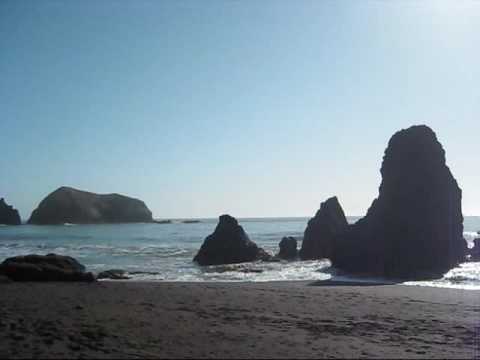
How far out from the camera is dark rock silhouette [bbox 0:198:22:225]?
17612 centimetres

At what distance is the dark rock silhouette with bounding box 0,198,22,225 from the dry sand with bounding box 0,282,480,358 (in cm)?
17613

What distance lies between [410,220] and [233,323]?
1050 inches

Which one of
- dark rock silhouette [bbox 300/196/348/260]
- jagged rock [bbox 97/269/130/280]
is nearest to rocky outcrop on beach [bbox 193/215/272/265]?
dark rock silhouette [bbox 300/196/348/260]

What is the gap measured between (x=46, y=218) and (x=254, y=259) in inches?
6536

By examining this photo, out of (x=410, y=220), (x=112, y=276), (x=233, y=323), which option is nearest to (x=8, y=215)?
(x=112, y=276)

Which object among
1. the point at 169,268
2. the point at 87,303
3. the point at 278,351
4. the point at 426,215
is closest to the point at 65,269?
the point at 87,303

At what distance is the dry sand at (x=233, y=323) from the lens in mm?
9633

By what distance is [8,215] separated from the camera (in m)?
177

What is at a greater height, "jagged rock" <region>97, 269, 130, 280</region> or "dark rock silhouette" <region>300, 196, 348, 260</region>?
"dark rock silhouette" <region>300, 196, 348, 260</region>

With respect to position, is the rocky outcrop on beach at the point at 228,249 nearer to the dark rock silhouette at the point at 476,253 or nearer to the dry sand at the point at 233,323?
the dark rock silhouette at the point at 476,253

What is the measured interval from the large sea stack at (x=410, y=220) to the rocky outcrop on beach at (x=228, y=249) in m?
9.57

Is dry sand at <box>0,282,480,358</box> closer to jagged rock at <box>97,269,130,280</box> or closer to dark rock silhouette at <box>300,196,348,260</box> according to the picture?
jagged rock at <box>97,269,130,280</box>

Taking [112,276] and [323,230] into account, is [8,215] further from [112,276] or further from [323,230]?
[112,276]

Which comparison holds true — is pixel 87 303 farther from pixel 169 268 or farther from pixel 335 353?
pixel 169 268
